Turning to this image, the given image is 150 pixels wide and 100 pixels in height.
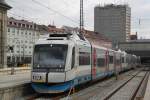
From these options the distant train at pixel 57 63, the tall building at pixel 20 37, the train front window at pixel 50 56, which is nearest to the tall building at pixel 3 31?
the tall building at pixel 20 37

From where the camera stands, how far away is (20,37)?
474ft

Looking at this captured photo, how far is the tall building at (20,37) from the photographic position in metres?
139

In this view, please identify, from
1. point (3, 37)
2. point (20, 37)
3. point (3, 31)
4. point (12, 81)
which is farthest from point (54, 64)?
point (20, 37)

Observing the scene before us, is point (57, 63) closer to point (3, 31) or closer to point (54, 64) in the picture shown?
point (54, 64)

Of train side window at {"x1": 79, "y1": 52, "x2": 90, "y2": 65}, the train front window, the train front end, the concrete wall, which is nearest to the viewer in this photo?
the train front end

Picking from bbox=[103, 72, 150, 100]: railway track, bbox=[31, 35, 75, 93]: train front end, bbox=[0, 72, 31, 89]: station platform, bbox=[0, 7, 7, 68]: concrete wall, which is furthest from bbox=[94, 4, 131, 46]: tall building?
bbox=[31, 35, 75, 93]: train front end

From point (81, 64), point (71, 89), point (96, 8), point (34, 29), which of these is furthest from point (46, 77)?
point (34, 29)

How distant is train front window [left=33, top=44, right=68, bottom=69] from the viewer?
2188 centimetres

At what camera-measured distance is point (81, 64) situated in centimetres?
2514

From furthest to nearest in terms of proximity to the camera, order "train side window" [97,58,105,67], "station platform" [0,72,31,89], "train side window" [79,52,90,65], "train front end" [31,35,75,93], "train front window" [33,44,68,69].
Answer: "train side window" [97,58,105,67]
"station platform" [0,72,31,89]
"train side window" [79,52,90,65]
"train front window" [33,44,68,69]
"train front end" [31,35,75,93]

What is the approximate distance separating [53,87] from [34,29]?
128 m

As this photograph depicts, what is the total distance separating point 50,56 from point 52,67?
2.25 ft

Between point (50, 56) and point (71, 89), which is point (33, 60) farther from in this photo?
point (71, 89)

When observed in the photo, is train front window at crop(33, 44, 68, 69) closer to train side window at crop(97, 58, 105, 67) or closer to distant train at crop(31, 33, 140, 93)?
distant train at crop(31, 33, 140, 93)
